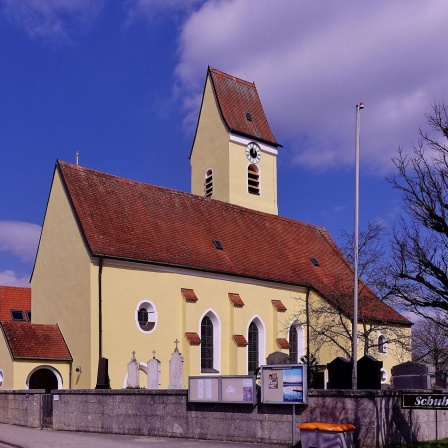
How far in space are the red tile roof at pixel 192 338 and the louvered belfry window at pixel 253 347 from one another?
4.40 metres

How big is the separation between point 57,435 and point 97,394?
192cm

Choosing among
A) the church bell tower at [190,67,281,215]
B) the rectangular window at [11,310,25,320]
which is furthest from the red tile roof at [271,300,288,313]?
the rectangular window at [11,310,25,320]

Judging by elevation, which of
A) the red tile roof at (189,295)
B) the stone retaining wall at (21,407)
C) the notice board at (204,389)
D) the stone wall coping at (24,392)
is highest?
the red tile roof at (189,295)

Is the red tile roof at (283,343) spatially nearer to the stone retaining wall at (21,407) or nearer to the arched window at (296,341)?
the arched window at (296,341)

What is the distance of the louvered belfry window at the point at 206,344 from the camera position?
32312mm

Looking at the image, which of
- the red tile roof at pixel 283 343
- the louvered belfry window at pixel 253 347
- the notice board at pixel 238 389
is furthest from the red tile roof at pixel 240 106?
the notice board at pixel 238 389

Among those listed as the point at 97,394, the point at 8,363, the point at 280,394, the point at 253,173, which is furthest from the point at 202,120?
the point at 280,394

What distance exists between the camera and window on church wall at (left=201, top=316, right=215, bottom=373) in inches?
1271

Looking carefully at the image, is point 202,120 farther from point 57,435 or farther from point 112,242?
Result: point 57,435

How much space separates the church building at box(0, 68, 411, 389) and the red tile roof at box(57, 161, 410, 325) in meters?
0.07

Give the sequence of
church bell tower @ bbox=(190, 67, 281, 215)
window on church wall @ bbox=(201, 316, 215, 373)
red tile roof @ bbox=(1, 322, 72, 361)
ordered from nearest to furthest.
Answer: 1. red tile roof @ bbox=(1, 322, 72, 361)
2. window on church wall @ bbox=(201, 316, 215, 373)
3. church bell tower @ bbox=(190, 67, 281, 215)

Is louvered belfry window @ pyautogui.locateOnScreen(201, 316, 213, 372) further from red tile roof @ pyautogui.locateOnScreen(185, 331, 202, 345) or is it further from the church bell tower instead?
the church bell tower

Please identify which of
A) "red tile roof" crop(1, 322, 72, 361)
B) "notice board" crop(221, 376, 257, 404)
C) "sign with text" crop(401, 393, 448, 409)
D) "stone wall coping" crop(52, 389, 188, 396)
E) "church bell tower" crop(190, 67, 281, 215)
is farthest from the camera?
"church bell tower" crop(190, 67, 281, 215)

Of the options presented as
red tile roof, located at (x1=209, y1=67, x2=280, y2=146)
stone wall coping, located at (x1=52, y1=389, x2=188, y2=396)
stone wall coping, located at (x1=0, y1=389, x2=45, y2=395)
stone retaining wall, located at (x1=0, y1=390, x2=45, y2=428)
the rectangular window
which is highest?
red tile roof, located at (x1=209, y1=67, x2=280, y2=146)
